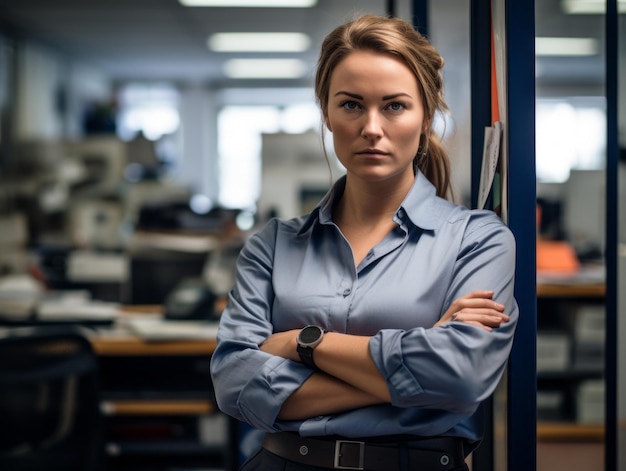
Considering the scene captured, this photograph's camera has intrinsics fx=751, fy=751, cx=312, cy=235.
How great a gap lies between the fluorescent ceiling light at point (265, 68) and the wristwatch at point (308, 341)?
8513 mm

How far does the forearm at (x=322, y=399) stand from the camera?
1.20 meters

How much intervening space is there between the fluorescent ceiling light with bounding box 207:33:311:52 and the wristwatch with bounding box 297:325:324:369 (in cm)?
691

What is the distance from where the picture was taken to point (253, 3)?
6406mm

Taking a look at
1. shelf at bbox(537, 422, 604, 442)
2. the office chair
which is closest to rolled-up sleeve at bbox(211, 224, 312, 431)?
the office chair

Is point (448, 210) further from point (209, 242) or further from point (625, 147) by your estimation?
point (209, 242)

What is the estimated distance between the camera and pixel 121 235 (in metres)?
5.29

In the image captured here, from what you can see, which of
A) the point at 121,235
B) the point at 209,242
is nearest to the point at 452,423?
the point at 209,242

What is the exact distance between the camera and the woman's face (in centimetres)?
125

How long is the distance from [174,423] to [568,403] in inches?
79.5

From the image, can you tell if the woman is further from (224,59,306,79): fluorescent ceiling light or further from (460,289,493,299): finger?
(224,59,306,79): fluorescent ceiling light

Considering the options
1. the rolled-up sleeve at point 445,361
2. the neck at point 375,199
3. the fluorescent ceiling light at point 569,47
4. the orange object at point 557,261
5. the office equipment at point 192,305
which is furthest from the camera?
the fluorescent ceiling light at point 569,47

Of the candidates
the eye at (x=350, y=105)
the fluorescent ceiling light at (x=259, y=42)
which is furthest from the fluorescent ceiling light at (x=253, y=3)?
the eye at (x=350, y=105)

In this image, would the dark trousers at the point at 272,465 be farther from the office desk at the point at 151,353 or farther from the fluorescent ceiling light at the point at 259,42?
the fluorescent ceiling light at the point at 259,42

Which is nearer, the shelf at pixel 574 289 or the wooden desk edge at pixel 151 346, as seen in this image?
the wooden desk edge at pixel 151 346
